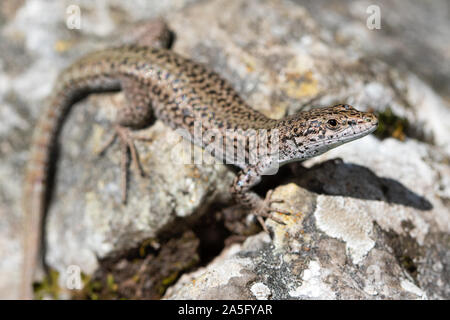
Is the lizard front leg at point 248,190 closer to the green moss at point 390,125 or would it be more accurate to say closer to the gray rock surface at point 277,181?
the gray rock surface at point 277,181

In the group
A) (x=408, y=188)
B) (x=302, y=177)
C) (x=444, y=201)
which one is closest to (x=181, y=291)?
(x=302, y=177)

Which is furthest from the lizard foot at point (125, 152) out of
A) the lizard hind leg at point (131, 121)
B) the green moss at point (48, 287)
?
the green moss at point (48, 287)

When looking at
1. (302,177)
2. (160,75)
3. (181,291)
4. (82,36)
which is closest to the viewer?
(181,291)

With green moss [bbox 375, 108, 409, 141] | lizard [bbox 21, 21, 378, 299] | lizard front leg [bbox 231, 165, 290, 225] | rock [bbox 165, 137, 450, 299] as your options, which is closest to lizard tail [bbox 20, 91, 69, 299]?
lizard [bbox 21, 21, 378, 299]

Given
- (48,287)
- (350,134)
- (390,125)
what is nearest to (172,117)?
(350,134)

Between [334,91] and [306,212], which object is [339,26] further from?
[306,212]

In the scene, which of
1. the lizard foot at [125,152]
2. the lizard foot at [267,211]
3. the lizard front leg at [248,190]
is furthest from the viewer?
the lizard foot at [125,152]

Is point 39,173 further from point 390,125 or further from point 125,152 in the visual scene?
point 390,125
